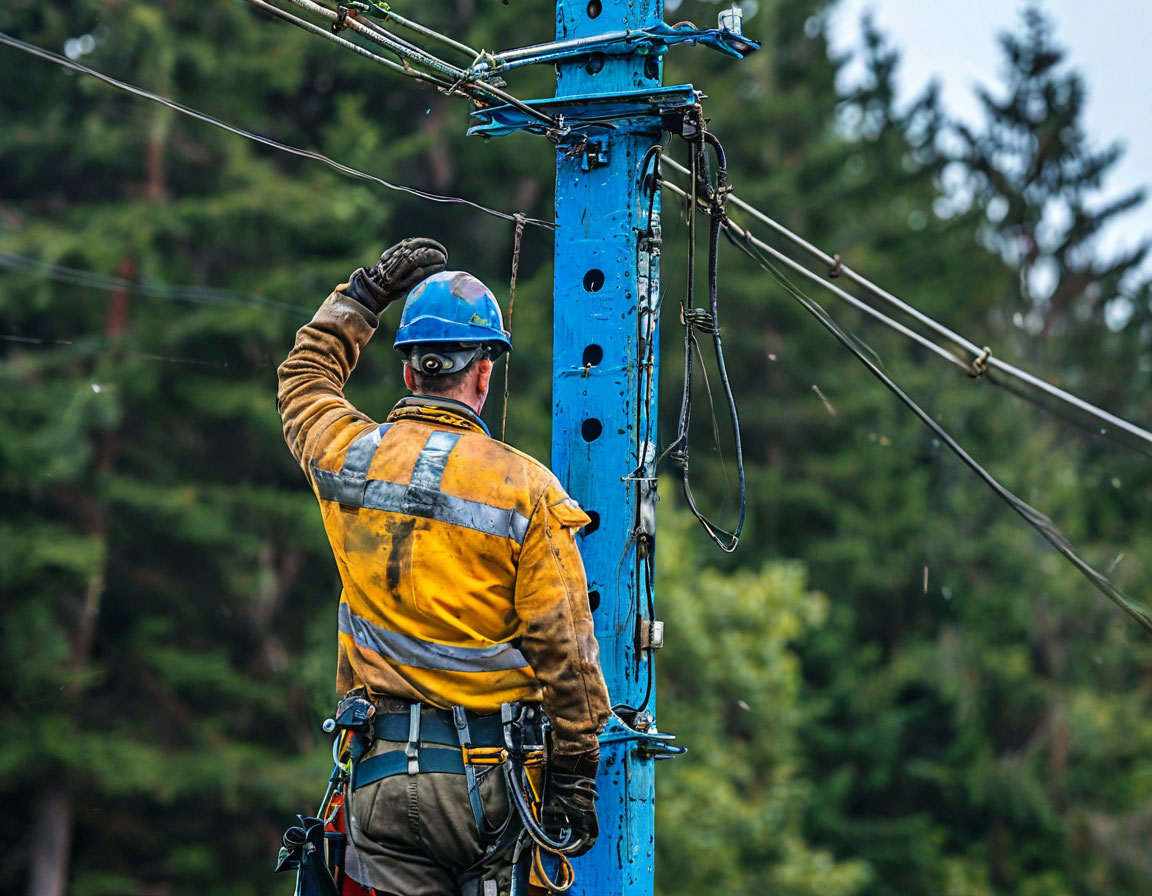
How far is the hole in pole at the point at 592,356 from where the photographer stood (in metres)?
4.54

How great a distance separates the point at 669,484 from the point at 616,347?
17090mm

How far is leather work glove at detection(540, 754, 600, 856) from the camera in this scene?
3822 millimetres

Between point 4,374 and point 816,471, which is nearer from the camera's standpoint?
point 4,374

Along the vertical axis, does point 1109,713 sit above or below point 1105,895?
above

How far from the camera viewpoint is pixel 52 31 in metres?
17.5

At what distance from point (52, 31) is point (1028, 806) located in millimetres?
21217

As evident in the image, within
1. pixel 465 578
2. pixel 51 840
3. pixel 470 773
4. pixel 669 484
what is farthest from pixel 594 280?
pixel 669 484

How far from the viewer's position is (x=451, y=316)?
4004mm

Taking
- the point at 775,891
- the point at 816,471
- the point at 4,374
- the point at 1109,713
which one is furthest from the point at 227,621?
the point at 1109,713

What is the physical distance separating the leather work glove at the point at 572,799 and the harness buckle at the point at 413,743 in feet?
1.23

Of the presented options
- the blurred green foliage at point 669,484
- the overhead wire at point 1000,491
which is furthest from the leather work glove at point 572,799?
the blurred green foliage at point 669,484

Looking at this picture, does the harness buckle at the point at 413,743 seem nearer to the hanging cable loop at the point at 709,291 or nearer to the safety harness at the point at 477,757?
the safety harness at the point at 477,757

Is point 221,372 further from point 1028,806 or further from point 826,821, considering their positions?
point 1028,806

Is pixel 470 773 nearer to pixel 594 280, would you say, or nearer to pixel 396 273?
pixel 396 273
